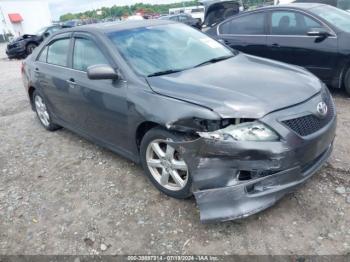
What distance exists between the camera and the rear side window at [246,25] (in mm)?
6070

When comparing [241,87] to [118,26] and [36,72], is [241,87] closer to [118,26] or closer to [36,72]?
[118,26]

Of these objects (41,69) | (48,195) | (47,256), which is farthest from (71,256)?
(41,69)

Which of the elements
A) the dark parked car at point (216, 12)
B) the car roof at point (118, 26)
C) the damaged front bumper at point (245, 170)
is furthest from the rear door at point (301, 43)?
the dark parked car at point (216, 12)

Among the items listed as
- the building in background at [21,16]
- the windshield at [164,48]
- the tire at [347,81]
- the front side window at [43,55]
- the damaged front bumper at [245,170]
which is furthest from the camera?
the building in background at [21,16]

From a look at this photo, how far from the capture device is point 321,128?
2754 mm

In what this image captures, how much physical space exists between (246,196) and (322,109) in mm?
989

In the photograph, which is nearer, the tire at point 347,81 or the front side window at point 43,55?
the front side window at point 43,55

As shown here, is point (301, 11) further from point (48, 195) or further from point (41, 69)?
point (48, 195)

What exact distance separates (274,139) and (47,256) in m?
2.00

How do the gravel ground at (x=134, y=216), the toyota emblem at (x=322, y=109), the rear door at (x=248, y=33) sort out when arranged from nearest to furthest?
the gravel ground at (x=134, y=216), the toyota emblem at (x=322, y=109), the rear door at (x=248, y=33)

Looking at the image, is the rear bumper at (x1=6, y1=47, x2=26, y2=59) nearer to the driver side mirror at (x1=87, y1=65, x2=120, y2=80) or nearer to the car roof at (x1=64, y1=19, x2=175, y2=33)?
the car roof at (x1=64, y1=19, x2=175, y2=33)

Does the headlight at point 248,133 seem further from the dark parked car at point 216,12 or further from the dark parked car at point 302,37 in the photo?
the dark parked car at point 216,12

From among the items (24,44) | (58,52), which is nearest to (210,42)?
(58,52)

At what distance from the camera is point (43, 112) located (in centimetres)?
533
